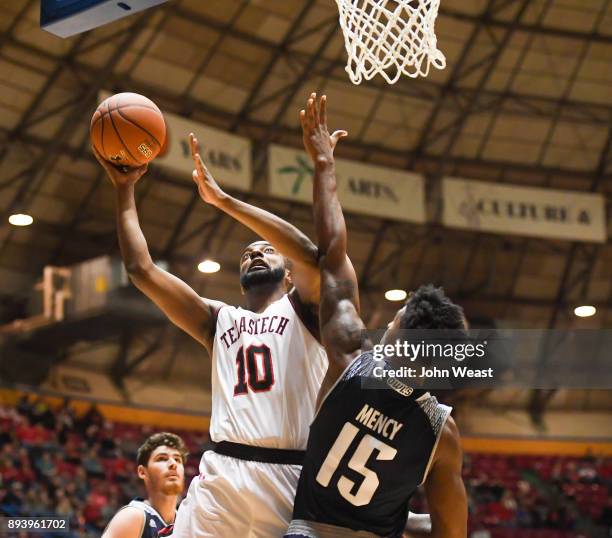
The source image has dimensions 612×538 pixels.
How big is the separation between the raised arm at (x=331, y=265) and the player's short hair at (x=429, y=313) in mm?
187

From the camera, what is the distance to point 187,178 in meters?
16.2

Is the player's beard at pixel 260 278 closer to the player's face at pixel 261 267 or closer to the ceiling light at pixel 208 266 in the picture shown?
the player's face at pixel 261 267

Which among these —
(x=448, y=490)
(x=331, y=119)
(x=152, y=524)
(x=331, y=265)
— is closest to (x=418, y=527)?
(x=448, y=490)

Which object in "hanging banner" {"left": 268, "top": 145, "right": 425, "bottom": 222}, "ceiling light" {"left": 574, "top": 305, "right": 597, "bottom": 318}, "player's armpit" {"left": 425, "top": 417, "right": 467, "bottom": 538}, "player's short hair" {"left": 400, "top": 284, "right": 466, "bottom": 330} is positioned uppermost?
"player's short hair" {"left": 400, "top": 284, "right": 466, "bottom": 330}

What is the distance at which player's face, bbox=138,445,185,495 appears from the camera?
5.45m

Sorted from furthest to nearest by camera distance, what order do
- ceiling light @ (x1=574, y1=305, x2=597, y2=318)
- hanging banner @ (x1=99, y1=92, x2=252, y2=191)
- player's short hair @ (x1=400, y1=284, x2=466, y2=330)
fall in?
ceiling light @ (x1=574, y1=305, x2=597, y2=318) → hanging banner @ (x1=99, y1=92, x2=252, y2=191) → player's short hair @ (x1=400, y1=284, x2=466, y2=330)

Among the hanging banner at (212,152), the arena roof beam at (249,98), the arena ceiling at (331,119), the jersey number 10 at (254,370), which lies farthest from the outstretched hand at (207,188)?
the arena roof beam at (249,98)

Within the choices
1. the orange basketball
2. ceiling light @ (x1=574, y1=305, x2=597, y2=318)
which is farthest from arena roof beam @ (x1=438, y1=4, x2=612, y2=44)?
the orange basketball

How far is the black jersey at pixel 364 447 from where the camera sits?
3.56 meters

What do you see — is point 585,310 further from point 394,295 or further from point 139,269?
point 139,269

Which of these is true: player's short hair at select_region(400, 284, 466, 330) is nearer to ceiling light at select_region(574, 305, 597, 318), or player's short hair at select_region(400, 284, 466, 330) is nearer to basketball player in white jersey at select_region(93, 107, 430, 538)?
basketball player in white jersey at select_region(93, 107, 430, 538)

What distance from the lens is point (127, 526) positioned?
5.06m

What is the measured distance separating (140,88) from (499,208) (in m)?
5.95

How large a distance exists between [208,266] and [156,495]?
12.2 metres
